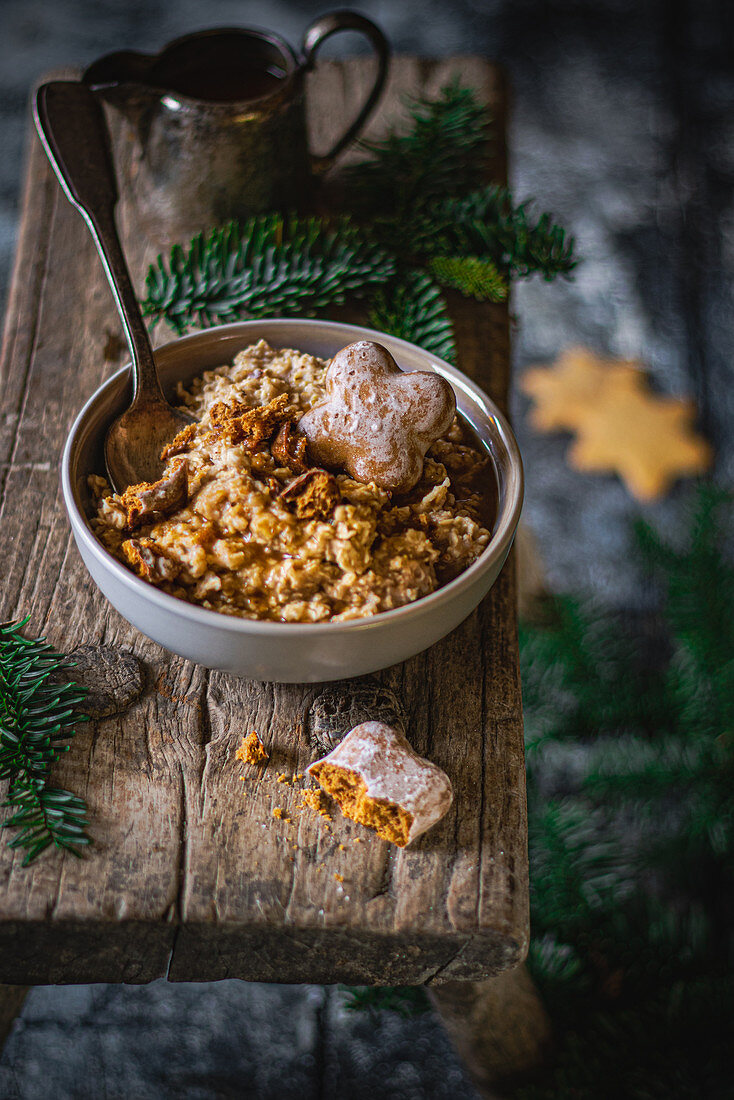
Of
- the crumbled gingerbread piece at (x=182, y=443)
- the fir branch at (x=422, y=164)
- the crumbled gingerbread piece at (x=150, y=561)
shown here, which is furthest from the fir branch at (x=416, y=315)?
the crumbled gingerbread piece at (x=150, y=561)

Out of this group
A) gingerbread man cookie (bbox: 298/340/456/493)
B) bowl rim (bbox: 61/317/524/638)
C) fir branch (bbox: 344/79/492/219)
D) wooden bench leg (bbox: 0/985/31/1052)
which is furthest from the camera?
fir branch (bbox: 344/79/492/219)

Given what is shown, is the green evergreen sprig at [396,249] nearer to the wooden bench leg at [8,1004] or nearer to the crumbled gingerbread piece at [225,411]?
the crumbled gingerbread piece at [225,411]

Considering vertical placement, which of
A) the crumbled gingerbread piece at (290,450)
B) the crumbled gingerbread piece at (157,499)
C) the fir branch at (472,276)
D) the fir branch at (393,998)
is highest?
the crumbled gingerbread piece at (290,450)

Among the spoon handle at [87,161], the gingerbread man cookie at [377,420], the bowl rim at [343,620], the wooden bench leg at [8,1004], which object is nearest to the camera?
the bowl rim at [343,620]

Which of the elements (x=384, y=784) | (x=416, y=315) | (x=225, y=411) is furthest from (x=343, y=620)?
(x=416, y=315)

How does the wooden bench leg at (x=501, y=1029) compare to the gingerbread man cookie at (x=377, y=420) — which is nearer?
the gingerbread man cookie at (x=377, y=420)

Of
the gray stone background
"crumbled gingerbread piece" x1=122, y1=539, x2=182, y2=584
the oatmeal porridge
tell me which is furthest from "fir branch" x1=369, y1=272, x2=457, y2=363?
the gray stone background

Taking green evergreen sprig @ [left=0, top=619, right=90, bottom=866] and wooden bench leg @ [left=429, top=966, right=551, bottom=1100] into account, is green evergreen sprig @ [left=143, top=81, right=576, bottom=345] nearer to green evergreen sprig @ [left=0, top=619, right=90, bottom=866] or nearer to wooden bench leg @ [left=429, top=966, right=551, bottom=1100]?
green evergreen sprig @ [left=0, top=619, right=90, bottom=866]

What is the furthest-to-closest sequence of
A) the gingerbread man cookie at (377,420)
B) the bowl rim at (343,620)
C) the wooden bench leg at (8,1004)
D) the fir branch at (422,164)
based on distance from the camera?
the fir branch at (422,164) < the wooden bench leg at (8,1004) < the gingerbread man cookie at (377,420) < the bowl rim at (343,620)
